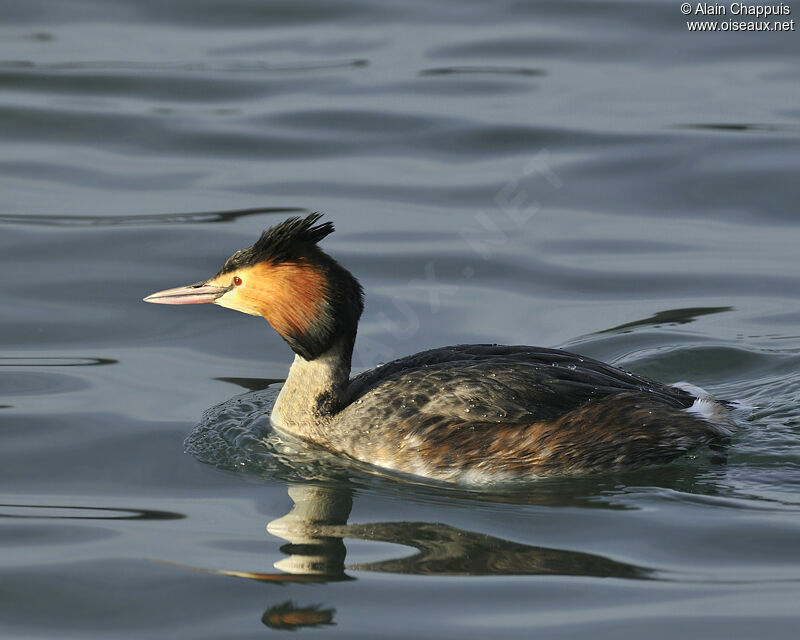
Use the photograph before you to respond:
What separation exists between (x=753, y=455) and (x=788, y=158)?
5.30m

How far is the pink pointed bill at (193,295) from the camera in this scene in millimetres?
7352

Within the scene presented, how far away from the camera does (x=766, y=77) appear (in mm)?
13578

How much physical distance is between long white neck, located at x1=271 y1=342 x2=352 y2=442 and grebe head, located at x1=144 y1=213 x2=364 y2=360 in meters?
0.05

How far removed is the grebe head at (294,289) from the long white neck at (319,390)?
0.17ft

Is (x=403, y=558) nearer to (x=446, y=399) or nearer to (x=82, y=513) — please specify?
(x=446, y=399)

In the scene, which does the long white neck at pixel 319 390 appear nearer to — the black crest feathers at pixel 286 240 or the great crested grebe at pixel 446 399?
the great crested grebe at pixel 446 399

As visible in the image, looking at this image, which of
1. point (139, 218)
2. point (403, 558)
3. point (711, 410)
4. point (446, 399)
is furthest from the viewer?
point (139, 218)

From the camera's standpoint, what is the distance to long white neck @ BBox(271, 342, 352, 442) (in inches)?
291

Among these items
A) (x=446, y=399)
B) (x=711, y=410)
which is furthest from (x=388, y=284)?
(x=711, y=410)

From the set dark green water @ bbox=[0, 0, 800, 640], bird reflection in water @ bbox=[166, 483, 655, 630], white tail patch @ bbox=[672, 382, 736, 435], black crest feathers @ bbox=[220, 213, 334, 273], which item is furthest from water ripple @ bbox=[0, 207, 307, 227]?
bird reflection in water @ bbox=[166, 483, 655, 630]

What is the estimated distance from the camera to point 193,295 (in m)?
7.41

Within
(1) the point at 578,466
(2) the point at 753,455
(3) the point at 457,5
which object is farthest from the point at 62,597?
(3) the point at 457,5

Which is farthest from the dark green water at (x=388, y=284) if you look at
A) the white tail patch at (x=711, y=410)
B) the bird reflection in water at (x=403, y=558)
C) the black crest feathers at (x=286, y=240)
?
the black crest feathers at (x=286, y=240)

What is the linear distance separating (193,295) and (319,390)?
2.60 ft
